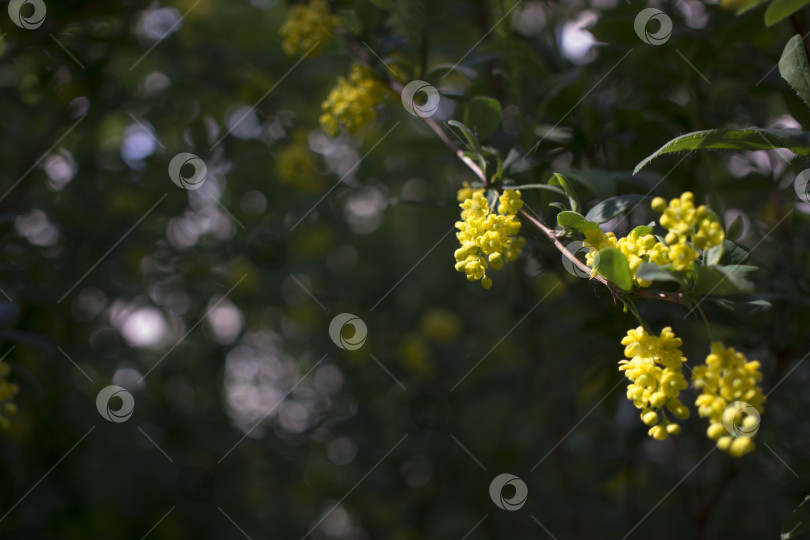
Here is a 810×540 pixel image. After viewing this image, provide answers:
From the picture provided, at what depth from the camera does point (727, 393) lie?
2.63ft

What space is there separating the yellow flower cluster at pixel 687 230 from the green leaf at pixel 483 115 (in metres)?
0.49

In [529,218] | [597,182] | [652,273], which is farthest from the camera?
[597,182]

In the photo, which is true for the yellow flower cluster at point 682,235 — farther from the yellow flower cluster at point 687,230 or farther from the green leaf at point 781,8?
the green leaf at point 781,8

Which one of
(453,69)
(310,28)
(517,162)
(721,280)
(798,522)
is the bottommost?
(798,522)

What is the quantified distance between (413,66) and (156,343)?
8.48ft

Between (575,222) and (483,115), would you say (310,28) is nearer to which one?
(483,115)

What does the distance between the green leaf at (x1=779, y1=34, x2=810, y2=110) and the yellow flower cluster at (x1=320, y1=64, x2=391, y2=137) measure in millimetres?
771

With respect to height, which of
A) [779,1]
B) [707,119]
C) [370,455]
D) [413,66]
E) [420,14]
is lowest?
[370,455]

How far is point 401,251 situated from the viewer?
322 centimetres

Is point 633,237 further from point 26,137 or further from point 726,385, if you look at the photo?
point 26,137

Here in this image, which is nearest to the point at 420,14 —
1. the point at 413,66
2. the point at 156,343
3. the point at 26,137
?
the point at 413,66

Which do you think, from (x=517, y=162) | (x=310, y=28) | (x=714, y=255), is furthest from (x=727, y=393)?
(x=310, y=28)

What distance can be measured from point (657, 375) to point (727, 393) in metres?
0.09

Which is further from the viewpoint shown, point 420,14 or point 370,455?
point 370,455
